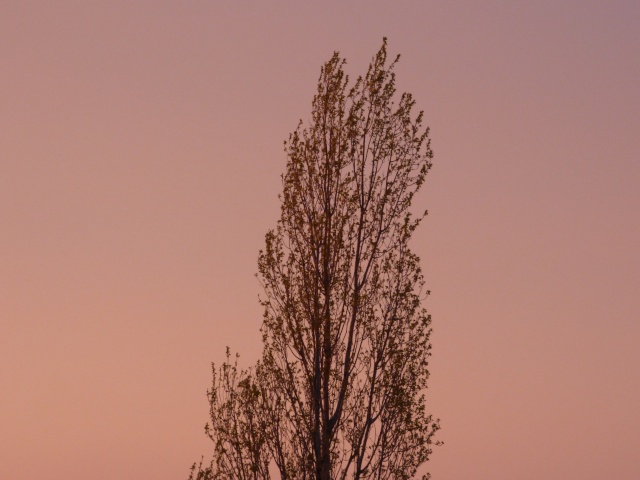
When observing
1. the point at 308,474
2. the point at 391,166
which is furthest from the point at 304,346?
the point at 391,166

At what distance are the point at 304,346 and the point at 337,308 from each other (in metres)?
1.04

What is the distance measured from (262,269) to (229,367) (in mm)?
3105

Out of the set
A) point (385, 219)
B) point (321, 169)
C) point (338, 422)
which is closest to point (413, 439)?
point (338, 422)

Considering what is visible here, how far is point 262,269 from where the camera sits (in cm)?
2209

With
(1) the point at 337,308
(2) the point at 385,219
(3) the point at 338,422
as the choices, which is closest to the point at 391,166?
(2) the point at 385,219

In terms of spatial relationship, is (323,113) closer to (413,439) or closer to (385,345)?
(385,345)

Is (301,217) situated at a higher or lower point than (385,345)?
higher

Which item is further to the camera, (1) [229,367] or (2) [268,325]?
(1) [229,367]

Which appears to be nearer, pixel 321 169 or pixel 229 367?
pixel 321 169

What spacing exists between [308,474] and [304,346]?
260cm

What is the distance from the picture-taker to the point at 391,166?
73.8 ft

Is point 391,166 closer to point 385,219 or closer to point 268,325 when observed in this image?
point 385,219

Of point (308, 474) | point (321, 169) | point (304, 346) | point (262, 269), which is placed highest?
point (321, 169)

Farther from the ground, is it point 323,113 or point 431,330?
point 323,113
